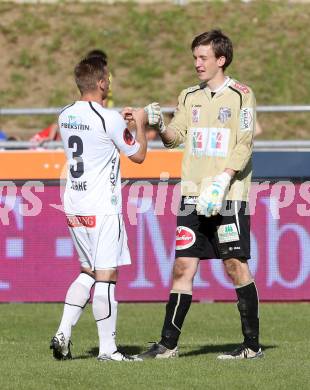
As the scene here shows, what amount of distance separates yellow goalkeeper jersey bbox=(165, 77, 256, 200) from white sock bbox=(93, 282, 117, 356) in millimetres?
901

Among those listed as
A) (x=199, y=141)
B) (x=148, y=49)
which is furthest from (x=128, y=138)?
(x=148, y=49)

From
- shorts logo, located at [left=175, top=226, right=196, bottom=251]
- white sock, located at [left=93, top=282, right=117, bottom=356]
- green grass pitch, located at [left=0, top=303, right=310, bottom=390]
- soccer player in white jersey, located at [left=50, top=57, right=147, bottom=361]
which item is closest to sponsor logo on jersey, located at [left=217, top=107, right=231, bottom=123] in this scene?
soccer player in white jersey, located at [left=50, top=57, right=147, bottom=361]

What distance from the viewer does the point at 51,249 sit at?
11.8 metres

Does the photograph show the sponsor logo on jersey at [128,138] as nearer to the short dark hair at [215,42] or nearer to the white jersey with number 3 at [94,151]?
the white jersey with number 3 at [94,151]

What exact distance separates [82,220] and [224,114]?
1.22 m

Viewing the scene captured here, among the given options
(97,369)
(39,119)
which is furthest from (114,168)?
(39,119)

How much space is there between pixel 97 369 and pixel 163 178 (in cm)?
434

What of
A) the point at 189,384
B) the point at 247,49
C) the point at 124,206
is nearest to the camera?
the point at 189,384

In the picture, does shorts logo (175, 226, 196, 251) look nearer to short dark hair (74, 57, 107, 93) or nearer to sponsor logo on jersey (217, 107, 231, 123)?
sponsor logo on jersey (217, 107, 231, 123)

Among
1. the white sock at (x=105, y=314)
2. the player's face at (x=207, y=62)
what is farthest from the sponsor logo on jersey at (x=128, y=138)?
the white sock at (x=105, y=314)

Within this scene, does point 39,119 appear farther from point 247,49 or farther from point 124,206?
point 124,206

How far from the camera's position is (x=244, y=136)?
26.7 ft

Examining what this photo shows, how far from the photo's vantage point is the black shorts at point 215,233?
8250mm

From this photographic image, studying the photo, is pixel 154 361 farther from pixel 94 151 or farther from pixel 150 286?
pixel 150 286
